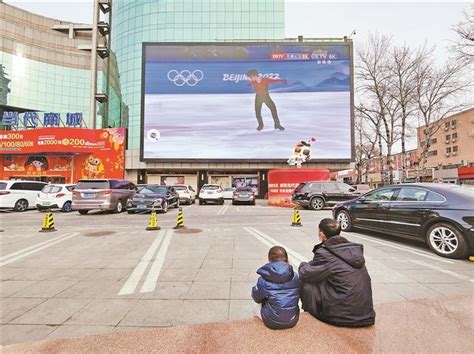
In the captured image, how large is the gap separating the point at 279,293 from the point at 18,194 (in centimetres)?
1883

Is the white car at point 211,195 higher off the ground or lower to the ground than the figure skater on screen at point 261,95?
lower

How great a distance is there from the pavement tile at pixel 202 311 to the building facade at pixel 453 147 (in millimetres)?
62009

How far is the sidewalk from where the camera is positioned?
8.49 ft

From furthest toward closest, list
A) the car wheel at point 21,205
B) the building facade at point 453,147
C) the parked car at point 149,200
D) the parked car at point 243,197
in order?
1. the building facade at point 453,147
2. the parked car at point 243,197
3. the car wheel at point 21,205
4. the parked car at point 149,200

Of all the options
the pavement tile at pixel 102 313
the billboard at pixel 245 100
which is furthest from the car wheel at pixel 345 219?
the billboard at pixel 245 100

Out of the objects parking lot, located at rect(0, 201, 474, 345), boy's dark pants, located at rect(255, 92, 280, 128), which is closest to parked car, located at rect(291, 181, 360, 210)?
parking lot, located at rect(0, 201, 474, 345)

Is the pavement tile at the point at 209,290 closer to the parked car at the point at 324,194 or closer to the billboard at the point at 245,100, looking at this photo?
the parked car at the point at 324,194

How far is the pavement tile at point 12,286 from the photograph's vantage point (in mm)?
4195

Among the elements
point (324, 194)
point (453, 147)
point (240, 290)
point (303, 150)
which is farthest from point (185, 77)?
point (453, 147)

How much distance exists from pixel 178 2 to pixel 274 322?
6020cm

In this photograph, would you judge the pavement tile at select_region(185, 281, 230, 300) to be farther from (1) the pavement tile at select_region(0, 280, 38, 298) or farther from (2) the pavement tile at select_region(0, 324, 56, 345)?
(1) the pavement tile at select_region(0, 280, 38, 298)

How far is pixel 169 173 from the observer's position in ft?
112

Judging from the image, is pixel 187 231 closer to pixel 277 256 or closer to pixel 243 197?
pixel 277 256

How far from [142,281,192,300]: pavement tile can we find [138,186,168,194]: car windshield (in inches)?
438
